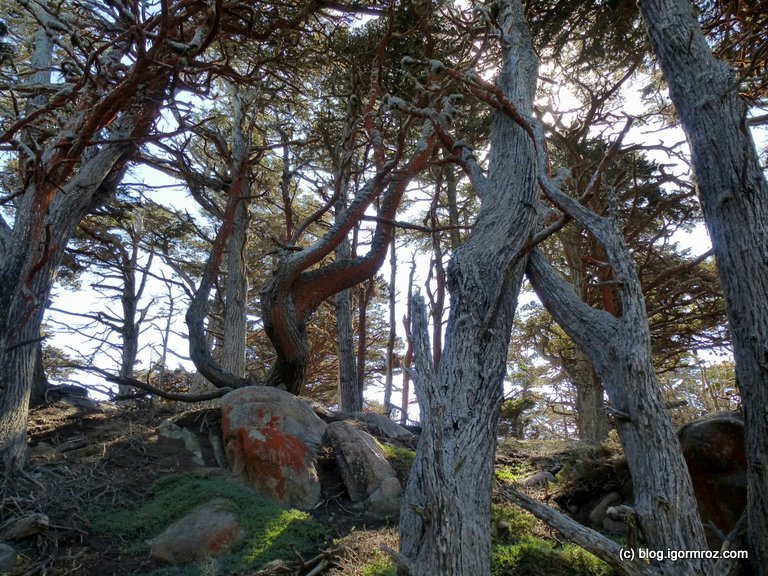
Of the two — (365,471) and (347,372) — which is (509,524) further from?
(347,372)

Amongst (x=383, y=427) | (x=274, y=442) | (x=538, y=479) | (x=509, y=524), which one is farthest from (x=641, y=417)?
(x=383, y=427)

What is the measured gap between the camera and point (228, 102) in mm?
11508

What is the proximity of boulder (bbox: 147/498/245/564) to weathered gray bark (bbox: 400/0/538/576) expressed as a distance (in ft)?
6.34

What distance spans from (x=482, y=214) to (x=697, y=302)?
6.00 meters

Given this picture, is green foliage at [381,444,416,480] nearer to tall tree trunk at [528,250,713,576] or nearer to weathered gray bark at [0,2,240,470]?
tall tree trunk at [528,250,713,576]

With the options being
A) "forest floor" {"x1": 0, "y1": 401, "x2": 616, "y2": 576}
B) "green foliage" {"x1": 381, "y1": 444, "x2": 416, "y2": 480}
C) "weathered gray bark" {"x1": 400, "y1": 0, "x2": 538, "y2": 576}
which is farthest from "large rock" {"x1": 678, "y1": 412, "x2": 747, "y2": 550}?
"green foliage" {"x1": 381, "y1": 444, "x2": 416, "y2": 480}

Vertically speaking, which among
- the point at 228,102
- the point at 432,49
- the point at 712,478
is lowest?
the point at 712,478

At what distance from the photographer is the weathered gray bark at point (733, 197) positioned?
10.9 ft

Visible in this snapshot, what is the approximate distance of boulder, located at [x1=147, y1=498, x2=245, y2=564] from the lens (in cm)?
403

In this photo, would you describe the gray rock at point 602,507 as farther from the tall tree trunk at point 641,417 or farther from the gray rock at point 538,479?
the tall tree trunk at point 641,417

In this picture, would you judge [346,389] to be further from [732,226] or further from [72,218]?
[732,226]

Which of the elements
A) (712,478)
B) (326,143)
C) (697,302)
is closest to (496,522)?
(712,478)

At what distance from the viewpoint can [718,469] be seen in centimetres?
425

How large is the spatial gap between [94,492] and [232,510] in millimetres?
1575
